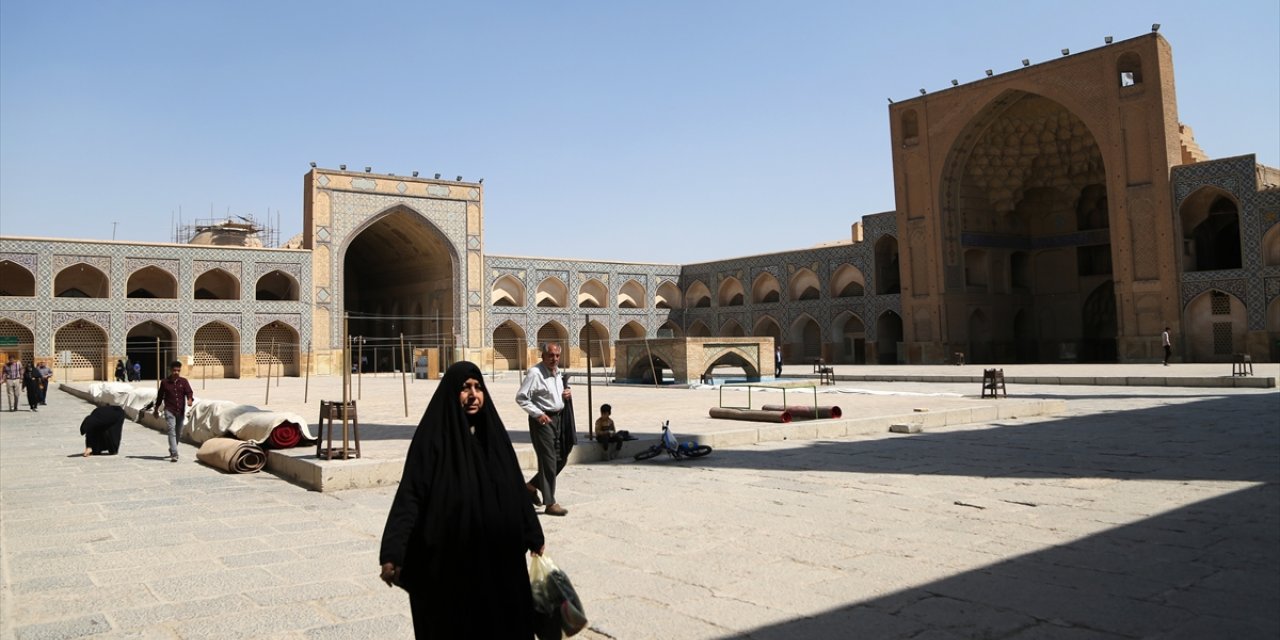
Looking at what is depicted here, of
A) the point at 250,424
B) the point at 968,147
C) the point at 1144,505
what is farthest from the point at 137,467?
the point at 968,147

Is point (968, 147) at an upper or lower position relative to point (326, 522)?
upper

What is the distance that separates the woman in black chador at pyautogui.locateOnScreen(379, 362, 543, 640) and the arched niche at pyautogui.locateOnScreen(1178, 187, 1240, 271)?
24.5 m

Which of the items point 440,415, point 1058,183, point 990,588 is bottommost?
point 990,588

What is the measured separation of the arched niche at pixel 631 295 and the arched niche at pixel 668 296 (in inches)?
35.1

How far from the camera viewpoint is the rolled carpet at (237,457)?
7078 millimetres

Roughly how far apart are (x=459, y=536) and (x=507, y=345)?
32.7 metres

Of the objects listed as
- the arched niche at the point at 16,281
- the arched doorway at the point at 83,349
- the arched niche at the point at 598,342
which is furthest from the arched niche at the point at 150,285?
the arched niche at the point at 598,342

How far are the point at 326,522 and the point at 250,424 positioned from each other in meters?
3.34

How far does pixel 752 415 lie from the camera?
9609 mm

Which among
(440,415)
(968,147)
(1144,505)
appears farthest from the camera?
(968,147)

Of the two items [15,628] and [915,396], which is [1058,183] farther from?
[15,628]

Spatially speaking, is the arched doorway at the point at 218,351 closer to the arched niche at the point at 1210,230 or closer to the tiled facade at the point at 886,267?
the tiled facade at the point at 886,267

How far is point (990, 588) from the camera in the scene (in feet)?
10.5

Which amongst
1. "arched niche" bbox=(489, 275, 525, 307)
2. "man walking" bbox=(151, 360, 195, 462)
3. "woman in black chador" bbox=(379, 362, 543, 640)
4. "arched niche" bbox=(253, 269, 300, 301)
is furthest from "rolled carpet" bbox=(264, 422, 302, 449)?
"arched niche" bbox=(253, 269, 300, 301)
